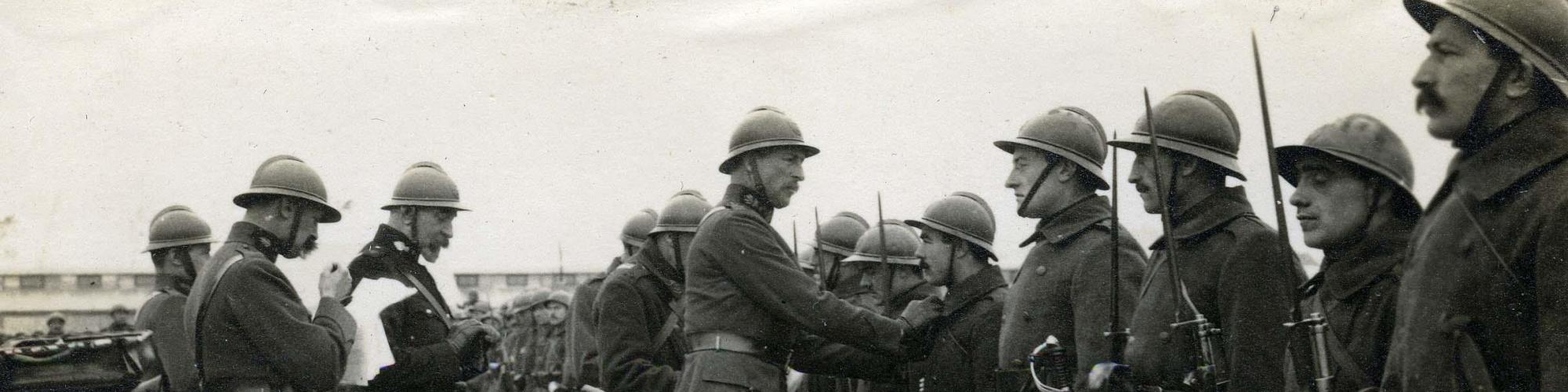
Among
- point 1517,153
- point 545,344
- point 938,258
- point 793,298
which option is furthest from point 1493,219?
point 545,344

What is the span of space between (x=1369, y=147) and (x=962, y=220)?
364 cm

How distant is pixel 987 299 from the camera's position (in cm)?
783

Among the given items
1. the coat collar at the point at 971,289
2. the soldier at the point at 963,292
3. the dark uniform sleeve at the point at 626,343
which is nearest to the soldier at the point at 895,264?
the soldier at the point at 963,292

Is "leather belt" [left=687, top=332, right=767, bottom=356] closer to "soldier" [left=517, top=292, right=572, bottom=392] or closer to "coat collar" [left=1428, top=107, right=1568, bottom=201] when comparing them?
"coat collar" [left=1428, top=107, right=1568, bottom=201]

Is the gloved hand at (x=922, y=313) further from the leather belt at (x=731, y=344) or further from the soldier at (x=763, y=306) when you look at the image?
the leather belt at (x=731, y=344)

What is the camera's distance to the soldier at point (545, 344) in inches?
973

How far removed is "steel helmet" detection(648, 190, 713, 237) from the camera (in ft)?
31.0

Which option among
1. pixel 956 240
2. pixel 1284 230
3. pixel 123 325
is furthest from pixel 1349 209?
pixel 123 325

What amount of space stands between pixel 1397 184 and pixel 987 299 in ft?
11.1

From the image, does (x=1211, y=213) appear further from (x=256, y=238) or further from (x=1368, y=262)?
(x=256, y=238)

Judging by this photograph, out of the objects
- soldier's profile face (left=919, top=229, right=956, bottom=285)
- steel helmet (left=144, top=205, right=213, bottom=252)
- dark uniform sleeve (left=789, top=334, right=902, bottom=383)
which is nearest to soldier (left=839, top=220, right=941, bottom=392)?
soldier's profile face (left=919, top=229, right=956, bottom=285)

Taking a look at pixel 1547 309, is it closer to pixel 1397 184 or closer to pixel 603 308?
pixel 1397 184

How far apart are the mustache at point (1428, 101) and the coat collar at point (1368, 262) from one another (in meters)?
1.29

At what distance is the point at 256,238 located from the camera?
725 cm
